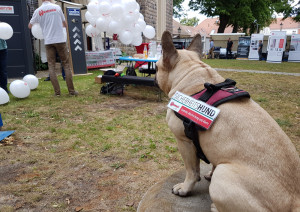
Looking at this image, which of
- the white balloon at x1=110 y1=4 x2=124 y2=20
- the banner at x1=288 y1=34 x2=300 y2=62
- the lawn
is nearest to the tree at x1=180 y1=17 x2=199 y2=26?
the banner at x1=288 y1=34 x2=300 y2=62

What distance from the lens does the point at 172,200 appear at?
1.97m

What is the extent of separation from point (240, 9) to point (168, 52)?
33.7 metres

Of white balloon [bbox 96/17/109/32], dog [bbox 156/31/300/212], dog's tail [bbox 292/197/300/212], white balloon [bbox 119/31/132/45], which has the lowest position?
dog's tail [bbox 292/197/300/212]

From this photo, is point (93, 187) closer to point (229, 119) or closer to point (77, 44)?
point (229, 119)

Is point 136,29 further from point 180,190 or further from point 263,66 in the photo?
point 263,66

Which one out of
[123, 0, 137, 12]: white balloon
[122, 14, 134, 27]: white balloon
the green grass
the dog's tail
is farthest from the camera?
the green grass

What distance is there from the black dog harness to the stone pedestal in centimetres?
54

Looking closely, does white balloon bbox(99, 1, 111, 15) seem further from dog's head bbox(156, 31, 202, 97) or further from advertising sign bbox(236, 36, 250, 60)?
advertising sign bbox(236, 36, 250, 60)

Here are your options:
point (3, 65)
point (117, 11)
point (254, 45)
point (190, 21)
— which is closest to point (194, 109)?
point (3, 65)

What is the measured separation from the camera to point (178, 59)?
2086 millimetres

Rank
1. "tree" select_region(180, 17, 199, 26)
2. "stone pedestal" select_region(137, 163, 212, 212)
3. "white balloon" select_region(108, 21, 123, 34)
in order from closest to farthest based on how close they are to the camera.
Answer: "stone pedestal" select_region(137, 163, 212, 212) → "white balloon" select_region(108, 21, 123, 34) → "tree" select_region(180, 17, 199, 26)

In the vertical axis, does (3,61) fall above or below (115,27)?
below

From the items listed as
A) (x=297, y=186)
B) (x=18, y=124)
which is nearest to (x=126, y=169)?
(x=297, y=186)

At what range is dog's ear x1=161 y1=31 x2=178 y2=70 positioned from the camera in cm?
199
